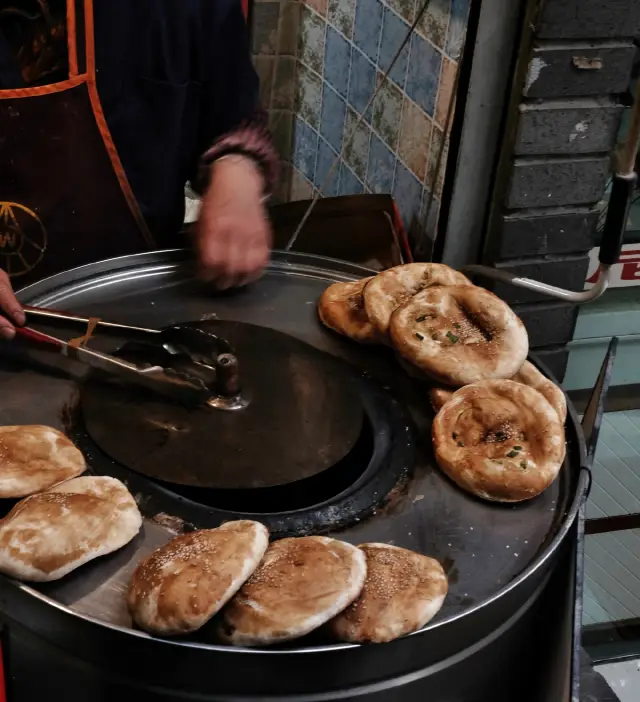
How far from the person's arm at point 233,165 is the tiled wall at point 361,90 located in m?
0.45

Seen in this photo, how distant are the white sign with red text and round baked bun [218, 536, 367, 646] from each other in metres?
1.53

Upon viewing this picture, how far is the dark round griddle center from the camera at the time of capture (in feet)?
3.24

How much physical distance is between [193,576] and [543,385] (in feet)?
1.92

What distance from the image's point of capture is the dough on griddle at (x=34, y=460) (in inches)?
36.9

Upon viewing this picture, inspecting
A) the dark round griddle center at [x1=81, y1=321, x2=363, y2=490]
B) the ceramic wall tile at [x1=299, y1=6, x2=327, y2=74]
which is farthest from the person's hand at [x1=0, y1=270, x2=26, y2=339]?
the ceramic wall tile at [x1=299, y1=6, x2=327, y2=74]

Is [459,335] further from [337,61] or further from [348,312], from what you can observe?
[337,61]

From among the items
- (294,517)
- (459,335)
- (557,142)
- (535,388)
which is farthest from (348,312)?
(557,142)

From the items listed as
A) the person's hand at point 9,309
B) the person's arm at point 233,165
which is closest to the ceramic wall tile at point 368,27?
the person's arm at point 233,165

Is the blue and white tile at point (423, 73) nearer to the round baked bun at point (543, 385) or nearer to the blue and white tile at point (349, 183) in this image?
the blue and white tile at point (349, 183)

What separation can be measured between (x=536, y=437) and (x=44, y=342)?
0.69m

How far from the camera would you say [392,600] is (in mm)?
841

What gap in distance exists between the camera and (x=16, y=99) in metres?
1.38

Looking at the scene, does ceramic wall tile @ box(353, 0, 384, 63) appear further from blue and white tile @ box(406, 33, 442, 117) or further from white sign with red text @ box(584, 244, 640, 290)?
white sign with red text @ box(584, 244, 640, 290)

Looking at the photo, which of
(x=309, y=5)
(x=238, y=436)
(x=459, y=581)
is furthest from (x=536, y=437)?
(x=309, y=5)
